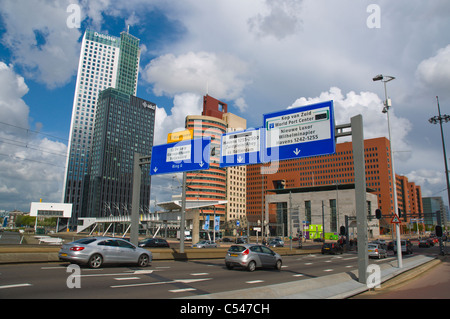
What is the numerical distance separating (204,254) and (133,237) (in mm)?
6419

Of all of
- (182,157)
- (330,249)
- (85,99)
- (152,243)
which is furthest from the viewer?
(85,99)

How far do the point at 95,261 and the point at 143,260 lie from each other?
2.66 metres

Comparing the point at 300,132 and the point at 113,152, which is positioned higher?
the point at 113,152

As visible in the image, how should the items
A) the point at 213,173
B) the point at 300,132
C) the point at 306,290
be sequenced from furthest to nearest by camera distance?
the point at 213,173 → the point at 300,132 → the point at 306,290

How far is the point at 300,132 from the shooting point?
50.8 ft

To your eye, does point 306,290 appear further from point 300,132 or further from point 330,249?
point 330,249

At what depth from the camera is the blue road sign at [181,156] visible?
20598 millimetres

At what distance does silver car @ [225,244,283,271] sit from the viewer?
16719 mm

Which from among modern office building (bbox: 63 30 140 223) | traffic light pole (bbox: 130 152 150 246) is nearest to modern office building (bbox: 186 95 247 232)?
modern office building (bbox: 63 30 140 223)

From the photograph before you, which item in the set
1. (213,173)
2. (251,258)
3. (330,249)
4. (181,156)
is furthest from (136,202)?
Result: (213,173)
